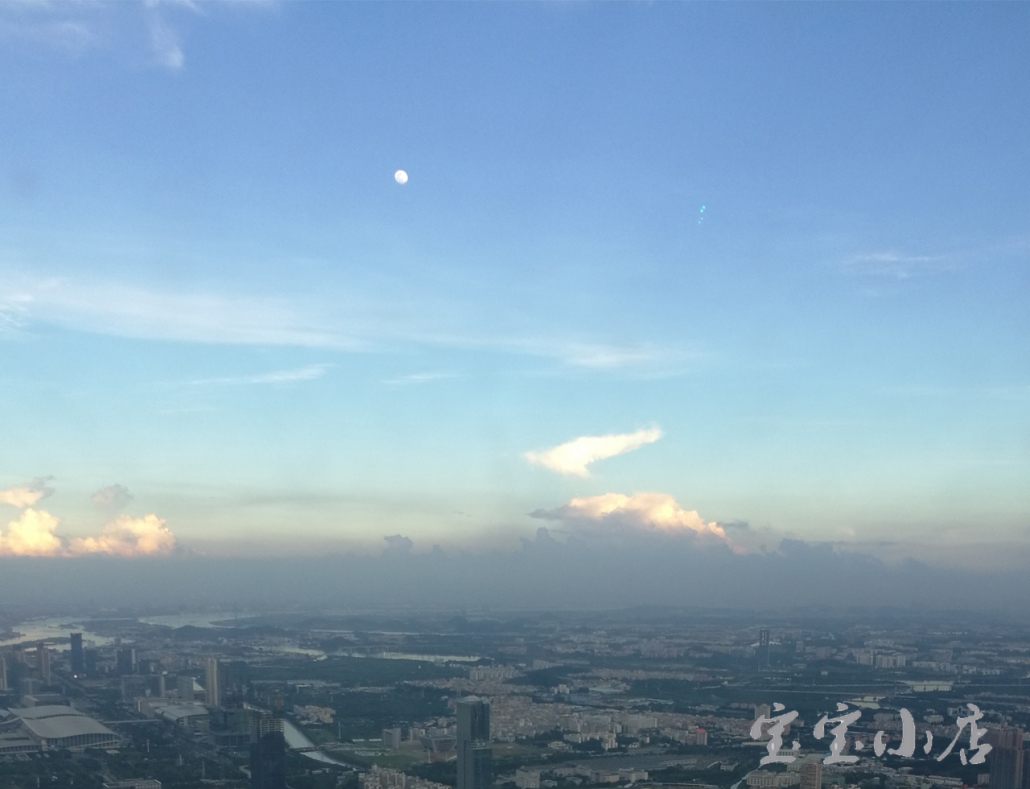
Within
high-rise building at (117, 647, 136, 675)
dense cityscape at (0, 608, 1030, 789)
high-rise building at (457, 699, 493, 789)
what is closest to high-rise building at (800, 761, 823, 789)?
dense cityscape at (0, 608, 1030, 789)

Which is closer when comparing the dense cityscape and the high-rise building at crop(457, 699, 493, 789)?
the high-rise building at crop(457, 699, 493, 789)

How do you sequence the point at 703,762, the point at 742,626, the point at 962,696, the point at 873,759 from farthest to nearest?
1. the point at 742,626
2. the point at 962,696
3. the point at 703,762
4. the point at 873,759

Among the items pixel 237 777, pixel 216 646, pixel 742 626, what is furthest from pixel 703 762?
pixel 742 626

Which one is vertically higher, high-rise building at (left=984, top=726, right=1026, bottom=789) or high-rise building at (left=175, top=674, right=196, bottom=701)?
high-rise building at (left=984, top=726, right=1026, bottom=789)

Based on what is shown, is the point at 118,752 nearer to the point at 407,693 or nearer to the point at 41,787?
the point at 41,787

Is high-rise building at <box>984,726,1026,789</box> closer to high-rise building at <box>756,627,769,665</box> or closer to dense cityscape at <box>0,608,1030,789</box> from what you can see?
dense cityscape at <box>0,608,1030,789</box>

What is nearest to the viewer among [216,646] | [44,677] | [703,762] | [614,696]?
[703,762]

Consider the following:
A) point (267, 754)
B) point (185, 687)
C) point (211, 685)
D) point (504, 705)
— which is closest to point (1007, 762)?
point (267, 754)
